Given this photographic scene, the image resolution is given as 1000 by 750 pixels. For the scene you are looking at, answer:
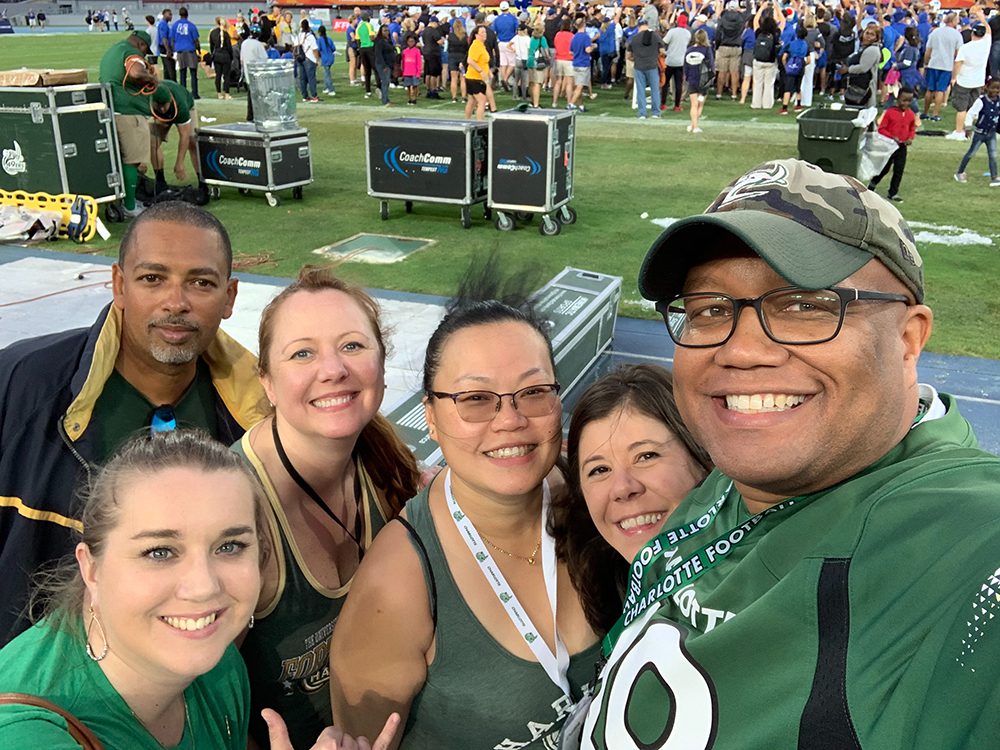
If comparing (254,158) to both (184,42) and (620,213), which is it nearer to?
(620,213)

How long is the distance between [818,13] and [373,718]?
2580 cm

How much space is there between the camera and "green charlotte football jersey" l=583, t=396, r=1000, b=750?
1.01 metres

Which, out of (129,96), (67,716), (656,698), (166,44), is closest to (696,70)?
(129,96)

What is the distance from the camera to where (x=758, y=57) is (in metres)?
20.3

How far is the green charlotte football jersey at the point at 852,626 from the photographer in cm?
101

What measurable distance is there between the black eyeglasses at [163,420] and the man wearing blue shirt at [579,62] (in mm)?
18169

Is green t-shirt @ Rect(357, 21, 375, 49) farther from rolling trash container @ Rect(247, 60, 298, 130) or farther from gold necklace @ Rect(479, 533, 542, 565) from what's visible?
gold necklace @ Rect(479, 533, 542, 565)

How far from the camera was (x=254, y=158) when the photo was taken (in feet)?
38.1

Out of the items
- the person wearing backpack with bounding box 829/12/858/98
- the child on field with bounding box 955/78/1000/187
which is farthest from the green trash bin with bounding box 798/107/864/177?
the person wearing backpack with bounding box 829/12/858/98

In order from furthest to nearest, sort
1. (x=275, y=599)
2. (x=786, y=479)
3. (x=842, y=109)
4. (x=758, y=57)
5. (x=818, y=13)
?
(x=818, y=13) < (x=758, y=57) < (x=842, y=109) < (x=275, y=599) < (x=786, y=479)

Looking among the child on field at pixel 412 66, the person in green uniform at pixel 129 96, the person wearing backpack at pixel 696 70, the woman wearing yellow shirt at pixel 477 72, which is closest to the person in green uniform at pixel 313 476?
the person in green uniform at pixel 129 96

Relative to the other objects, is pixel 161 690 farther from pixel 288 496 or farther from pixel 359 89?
pixel 359 89

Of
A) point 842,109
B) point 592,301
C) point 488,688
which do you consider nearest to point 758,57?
point 842,109

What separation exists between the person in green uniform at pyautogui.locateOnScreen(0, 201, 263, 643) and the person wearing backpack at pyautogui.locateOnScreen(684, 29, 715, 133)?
15696mm
